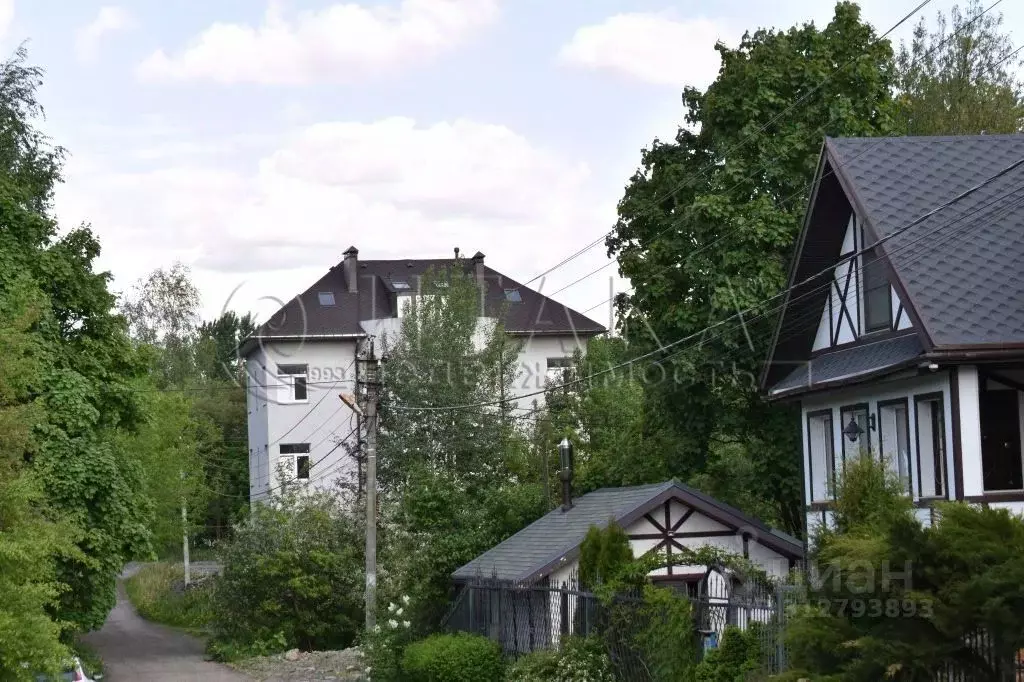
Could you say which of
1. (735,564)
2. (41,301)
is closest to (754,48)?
(735,564)

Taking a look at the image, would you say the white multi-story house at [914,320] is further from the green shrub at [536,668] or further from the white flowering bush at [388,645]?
the white flowering bush at [388,645]

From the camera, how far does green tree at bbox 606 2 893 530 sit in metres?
28.8

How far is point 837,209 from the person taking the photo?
23281 millimetres

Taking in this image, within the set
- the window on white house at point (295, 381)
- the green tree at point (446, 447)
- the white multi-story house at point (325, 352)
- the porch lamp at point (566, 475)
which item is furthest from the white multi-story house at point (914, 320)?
the window on white house at point (295, 381)

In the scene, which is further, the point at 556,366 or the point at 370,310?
the point at 370,310

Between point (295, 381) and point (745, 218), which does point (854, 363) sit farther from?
point (295, 381)

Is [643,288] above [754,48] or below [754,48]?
below

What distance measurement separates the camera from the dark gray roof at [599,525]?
85.0 feet

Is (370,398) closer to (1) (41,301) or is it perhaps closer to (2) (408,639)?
(2) (408,639)

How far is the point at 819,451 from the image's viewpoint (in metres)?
24.6

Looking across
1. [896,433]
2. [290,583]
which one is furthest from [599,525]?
[290,583]

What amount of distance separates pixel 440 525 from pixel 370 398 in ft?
18.2

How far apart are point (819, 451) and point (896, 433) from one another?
3.09 m

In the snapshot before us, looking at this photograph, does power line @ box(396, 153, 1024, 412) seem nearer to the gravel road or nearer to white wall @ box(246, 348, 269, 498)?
the gravel road
